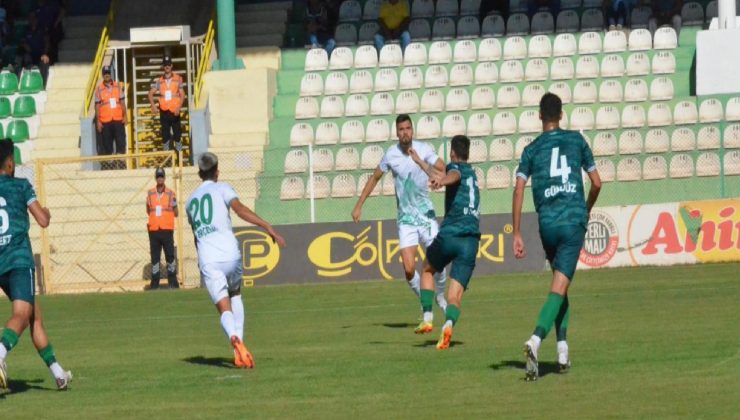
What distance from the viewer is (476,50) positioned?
34.5m

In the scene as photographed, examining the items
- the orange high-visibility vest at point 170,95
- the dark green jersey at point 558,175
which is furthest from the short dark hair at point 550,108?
the orange high-visibility vest at point 170,95

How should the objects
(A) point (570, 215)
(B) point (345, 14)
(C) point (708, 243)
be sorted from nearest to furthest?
1. (A) point (570, 215)
2. (C) point (708, 243)
3. (B) point (345, 14)

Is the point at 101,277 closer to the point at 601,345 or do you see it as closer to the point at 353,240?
the point at 353,240

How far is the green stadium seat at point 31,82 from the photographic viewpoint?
3662cm

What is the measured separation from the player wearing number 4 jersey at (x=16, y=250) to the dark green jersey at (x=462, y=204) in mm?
4356

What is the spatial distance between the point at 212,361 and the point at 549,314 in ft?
14.0

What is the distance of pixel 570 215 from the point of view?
1251 centimetres

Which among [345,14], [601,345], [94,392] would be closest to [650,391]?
[601,345]

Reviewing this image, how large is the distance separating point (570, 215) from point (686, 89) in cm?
2100

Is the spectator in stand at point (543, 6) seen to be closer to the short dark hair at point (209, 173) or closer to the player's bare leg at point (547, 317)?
the short dark hair at point (209, 173)

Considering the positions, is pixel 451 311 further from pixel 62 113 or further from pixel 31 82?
pixel 31 82

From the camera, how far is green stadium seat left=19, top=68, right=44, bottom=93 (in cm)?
3662

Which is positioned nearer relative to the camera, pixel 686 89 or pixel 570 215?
pixel 570 215

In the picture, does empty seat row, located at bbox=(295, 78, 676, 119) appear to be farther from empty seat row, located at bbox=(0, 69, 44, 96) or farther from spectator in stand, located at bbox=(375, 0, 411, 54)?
empty seat row, located at bbox=(0, 69, 44, 96)
